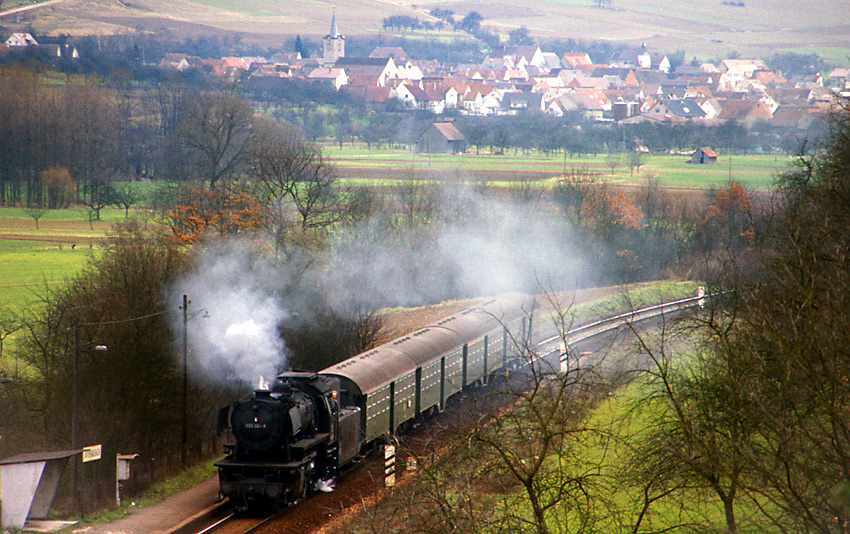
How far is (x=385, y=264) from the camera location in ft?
173

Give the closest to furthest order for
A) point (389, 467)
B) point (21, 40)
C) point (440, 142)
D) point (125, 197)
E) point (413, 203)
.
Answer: point (389, 467) → point (413, 203) → point (125, 197) → point (440, 142) → point (21, 40)

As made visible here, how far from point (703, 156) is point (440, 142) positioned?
30086 mm

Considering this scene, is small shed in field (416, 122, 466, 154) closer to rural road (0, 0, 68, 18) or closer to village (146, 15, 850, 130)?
village (146, 15, 850, 130)

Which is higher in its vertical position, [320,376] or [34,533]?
[320,376]

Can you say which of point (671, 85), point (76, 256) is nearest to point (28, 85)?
point (76, 256)

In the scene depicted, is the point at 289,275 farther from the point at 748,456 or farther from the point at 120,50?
the point at 120,50

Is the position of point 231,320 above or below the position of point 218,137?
below

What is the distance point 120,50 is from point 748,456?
511ft

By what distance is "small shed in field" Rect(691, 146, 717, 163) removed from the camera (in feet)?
294

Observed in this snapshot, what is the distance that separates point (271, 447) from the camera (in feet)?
62.4

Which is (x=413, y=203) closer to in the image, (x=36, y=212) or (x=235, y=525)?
(x=36, y=212)

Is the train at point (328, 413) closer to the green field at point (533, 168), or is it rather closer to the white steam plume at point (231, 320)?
the white steam plume at point (231, 320)

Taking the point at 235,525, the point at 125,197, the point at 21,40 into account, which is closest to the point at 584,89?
the point at 21,40

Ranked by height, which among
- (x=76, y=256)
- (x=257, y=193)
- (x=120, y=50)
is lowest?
(x=76, y=256)
